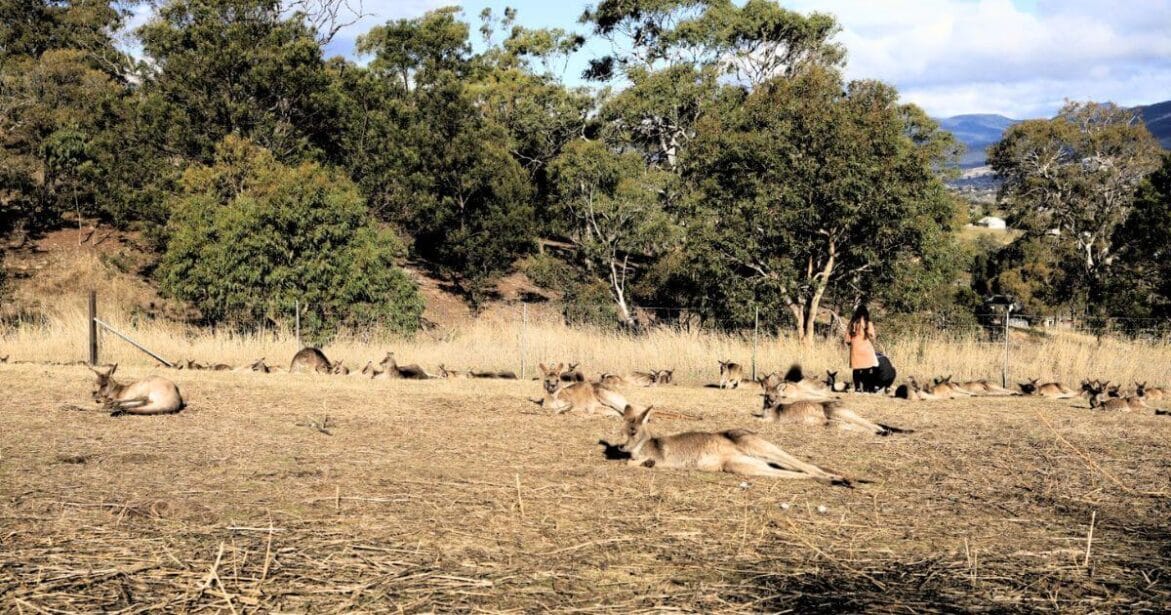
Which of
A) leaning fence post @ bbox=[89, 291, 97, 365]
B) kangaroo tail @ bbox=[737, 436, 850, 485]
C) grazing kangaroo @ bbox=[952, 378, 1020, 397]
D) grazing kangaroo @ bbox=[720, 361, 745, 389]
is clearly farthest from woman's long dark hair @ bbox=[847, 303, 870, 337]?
leaning fence post @ bbox=[89, 291, 97, 365]

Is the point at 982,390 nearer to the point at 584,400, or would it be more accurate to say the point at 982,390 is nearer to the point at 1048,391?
the point at 1048,391

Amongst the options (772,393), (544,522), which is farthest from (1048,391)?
(544,522)

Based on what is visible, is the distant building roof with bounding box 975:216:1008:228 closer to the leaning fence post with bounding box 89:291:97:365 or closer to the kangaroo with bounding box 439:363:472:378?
the kangaroo with bounding box 439:363:472:378

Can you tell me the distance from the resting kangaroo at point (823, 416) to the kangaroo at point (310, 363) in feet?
31.0

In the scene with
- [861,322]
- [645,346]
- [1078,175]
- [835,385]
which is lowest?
[835,385]

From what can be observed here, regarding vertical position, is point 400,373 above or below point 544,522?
above

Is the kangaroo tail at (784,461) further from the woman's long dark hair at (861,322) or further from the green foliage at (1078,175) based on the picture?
the green foliage at (1078,175)

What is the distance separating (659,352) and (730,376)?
3361 mm

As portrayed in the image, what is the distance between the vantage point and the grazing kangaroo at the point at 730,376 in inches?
643

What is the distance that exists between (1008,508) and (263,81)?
34.4 metres

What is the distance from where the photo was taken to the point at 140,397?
10914 millimetres

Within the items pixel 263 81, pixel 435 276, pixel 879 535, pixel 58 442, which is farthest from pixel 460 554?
pixel 435 276

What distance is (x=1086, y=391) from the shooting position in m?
15.0

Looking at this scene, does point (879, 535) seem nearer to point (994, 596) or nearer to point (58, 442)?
point (994, 596)
